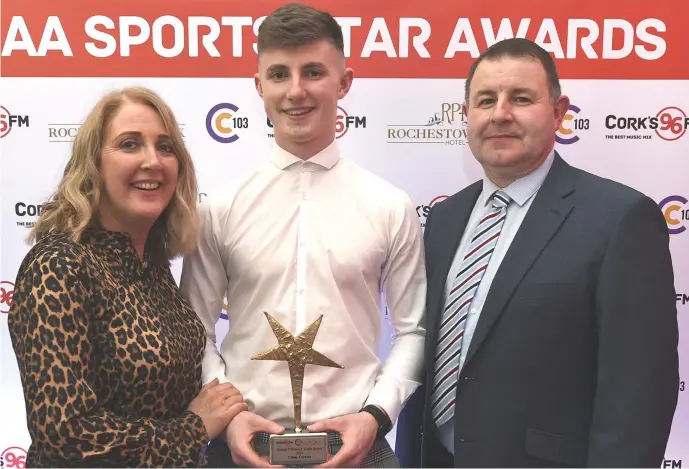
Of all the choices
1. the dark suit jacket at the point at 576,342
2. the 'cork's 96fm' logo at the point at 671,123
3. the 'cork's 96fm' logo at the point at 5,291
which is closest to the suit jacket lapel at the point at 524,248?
the dark suit jacket at the point at 576,342

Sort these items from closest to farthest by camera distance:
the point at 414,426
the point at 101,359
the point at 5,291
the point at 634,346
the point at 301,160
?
the point at 101,359, the point at 634,346, the point at 301,160, the point at 414,426, the point at 5,291

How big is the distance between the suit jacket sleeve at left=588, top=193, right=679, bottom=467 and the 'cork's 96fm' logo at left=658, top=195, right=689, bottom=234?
65.4 inches

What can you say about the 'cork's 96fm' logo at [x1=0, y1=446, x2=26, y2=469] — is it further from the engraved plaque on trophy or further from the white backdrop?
the engraved plaque on trophy

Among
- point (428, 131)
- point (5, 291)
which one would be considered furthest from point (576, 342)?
point (5, 291)

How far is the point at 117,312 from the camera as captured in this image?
1.64 meters

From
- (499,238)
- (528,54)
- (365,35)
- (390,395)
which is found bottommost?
(390,395)

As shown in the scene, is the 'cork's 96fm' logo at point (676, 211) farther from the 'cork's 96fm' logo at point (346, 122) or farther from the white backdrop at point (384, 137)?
the 'cork's 96fm' logo at point (346, 122)

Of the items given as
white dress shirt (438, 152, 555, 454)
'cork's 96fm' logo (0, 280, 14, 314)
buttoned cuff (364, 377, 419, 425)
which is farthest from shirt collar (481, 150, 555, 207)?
'cork's 96fm' logo (0, 280, 14, 314)

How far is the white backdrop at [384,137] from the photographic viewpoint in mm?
3170

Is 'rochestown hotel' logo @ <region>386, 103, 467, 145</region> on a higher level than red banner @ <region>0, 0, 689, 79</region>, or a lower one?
lower

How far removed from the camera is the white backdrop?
10.4ft

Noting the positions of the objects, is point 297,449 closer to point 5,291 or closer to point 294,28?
point 294,28

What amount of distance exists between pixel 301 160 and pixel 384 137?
3.82 feet

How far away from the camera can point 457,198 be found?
2295mm
